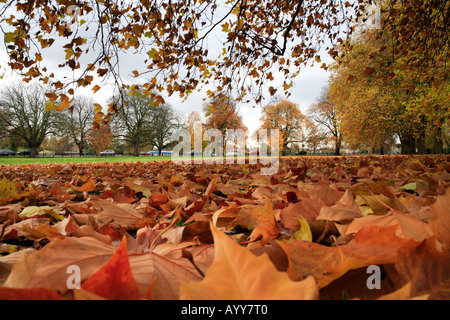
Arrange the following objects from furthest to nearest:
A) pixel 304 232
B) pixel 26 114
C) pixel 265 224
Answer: pixel 26 114 → pixel 265 224 → pixel 304 232

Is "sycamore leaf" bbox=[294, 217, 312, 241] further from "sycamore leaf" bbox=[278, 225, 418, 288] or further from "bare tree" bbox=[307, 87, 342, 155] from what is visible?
"bare tree" bbox=[307, 87, 342, 155]

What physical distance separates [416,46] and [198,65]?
11.6ft

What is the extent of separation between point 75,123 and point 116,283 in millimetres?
41380

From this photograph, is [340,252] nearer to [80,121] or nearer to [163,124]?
[163,124]

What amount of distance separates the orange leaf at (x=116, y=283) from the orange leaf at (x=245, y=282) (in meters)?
0.12

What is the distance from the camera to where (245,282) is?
35cm

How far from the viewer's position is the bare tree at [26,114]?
27562 millimetres

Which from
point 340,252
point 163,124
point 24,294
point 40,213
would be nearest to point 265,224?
point 340,252

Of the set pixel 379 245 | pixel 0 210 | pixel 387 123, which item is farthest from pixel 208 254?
pixel 387 123

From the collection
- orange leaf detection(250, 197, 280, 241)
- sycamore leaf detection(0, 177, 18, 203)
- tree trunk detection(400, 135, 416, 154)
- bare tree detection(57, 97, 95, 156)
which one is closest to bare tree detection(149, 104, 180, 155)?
bare tree detection(57, 97, 95, 156)

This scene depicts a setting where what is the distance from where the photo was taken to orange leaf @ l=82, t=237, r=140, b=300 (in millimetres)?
386

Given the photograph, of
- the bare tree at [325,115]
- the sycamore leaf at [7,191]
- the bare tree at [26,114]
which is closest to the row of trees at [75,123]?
the bare tree at [26,114]

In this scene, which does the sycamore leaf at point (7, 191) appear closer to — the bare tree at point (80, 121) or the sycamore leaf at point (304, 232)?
the sycamore leaf at point (304, 232)

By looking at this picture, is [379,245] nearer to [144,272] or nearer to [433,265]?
[433,265]
